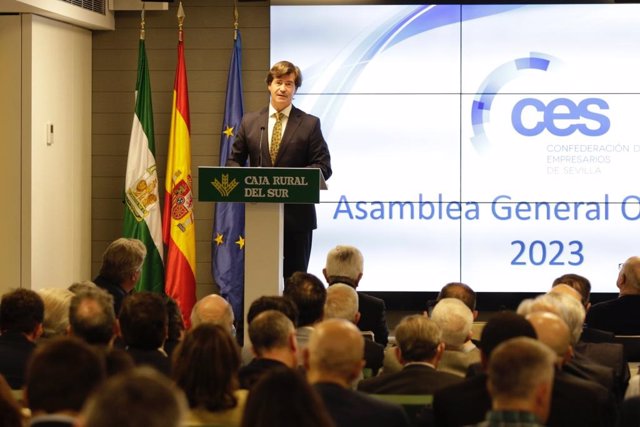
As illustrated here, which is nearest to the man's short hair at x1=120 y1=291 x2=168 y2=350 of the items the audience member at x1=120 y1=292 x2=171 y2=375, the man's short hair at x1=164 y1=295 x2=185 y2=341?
the audience member at x1=120 y1=292 x2=171 y2=375

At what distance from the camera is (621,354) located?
5.18 meters

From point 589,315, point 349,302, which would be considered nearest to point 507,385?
point 349,302

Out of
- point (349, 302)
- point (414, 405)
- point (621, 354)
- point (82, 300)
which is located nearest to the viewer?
point (414, 405)

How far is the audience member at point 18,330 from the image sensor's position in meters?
4.64

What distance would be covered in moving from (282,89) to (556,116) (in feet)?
9.62

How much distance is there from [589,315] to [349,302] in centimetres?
167

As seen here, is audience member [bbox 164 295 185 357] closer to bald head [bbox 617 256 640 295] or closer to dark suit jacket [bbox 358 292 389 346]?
dark suit jacket [bbox 358 292 389 346]

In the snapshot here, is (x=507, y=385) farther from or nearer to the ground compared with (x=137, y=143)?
nearer to the ground

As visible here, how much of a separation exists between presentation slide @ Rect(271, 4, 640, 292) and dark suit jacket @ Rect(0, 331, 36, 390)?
481 cm

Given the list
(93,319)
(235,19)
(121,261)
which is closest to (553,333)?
(93,319)

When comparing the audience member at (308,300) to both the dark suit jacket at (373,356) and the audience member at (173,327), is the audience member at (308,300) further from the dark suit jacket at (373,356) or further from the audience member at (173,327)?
the audience member at (173,327)

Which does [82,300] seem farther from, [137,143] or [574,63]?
[574,63]

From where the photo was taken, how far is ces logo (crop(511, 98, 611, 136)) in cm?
926

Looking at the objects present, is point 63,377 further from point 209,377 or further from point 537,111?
point 537,111
